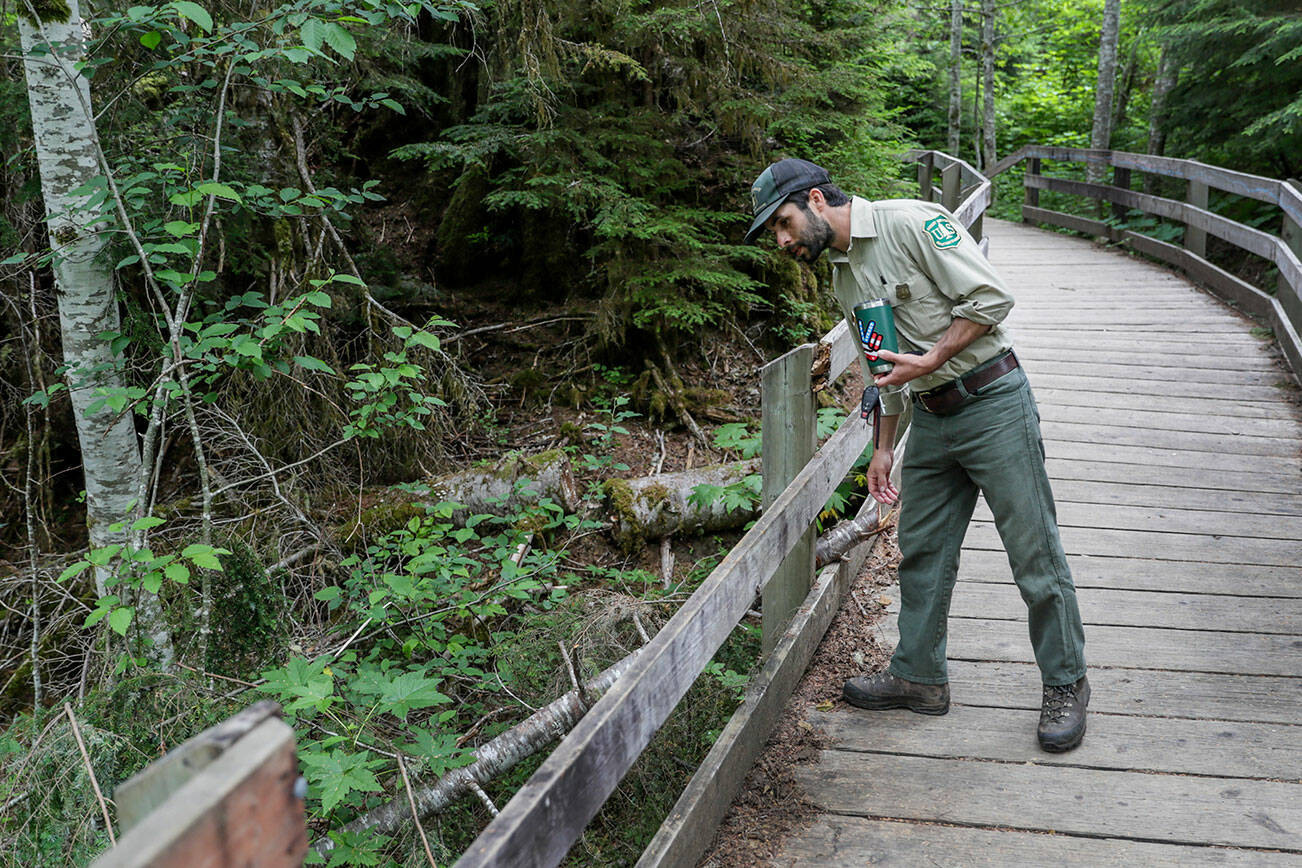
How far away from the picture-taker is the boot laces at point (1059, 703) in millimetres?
3203

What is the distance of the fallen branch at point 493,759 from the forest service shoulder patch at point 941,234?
71.1 inches

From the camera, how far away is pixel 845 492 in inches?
229

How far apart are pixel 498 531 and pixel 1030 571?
4070 mm

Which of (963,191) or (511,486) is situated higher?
(963,191)

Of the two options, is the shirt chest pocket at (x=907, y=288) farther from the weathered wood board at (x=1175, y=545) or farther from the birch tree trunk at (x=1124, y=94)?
the birch tree trunk at (x=1124, y=94)

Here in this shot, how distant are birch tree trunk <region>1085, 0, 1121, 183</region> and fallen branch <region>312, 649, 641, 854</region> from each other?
49.9 feet

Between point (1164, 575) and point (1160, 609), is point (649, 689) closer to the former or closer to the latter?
point (1160, 609)

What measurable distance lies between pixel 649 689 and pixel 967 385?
5.12 ft

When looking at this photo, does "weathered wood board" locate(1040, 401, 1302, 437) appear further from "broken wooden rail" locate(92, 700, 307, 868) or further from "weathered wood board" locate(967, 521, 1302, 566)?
"broken wooden rail" locate(92, 700, 307, 868)

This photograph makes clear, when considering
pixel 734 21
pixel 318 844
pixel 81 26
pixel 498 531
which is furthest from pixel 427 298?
pixel 318 844

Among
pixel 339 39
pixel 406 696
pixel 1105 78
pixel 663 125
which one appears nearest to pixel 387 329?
pixel 663 125

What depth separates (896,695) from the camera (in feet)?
11.4

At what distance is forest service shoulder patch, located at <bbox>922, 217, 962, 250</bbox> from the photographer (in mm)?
2947

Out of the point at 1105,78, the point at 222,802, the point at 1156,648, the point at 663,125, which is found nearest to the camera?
the point at 222,802
